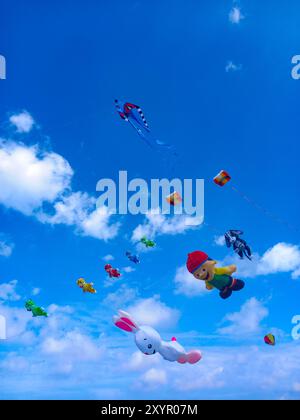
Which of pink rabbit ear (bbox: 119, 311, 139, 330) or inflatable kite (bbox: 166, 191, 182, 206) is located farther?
inflatable kite (bbox: 166, 191, 182, 206)

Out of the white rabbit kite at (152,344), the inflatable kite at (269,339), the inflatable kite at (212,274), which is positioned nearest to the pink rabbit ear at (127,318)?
the white rabbit kite at (152,344)

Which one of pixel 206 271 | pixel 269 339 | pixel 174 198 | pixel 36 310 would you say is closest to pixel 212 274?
pixel 206 271

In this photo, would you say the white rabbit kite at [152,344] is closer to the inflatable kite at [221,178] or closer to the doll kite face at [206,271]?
the doll kite face at [206,271]

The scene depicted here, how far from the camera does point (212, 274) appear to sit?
9758mm

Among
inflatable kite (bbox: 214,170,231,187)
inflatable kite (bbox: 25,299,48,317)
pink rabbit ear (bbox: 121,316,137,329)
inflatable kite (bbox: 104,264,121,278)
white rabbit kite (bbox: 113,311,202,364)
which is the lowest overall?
white rabbit kite (bbox: 113,311,202,364)

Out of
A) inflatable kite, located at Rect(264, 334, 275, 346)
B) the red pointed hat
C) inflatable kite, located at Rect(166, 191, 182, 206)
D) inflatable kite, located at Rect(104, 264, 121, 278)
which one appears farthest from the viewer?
inflatable kite, located at Rect(104, 264, 121, 278)

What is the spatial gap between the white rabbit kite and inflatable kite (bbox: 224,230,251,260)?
2635 millimetres

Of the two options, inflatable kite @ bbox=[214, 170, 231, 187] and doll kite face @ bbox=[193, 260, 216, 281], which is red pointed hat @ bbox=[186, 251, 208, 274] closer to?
doll kite face @ bbox=[193, 260, 216, 281]

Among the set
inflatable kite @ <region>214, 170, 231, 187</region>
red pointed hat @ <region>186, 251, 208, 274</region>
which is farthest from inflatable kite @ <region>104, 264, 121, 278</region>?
inflatable kite @ <region>214, 170, 231, 187</region>

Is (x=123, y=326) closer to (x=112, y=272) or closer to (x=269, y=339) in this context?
(x=112, y=272)

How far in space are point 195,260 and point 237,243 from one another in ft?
5.00

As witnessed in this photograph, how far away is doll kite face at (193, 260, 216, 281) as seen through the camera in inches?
379
